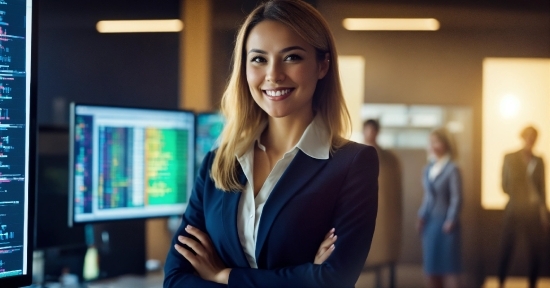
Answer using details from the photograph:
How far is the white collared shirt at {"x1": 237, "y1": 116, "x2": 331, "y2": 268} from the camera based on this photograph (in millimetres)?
1460

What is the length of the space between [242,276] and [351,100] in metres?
5.08

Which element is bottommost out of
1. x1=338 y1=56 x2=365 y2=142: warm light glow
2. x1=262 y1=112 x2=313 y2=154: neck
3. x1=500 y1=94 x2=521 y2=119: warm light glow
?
x1=262 y1=112 x2=313 y2=154: neck

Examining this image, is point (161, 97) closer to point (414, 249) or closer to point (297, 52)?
point (414, 249)

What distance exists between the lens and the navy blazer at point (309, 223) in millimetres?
1401

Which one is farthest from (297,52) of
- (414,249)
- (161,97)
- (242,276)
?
(161,97)

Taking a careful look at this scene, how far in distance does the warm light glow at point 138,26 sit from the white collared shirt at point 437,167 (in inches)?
109

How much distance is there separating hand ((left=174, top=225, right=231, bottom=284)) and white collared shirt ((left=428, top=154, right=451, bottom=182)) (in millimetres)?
4049

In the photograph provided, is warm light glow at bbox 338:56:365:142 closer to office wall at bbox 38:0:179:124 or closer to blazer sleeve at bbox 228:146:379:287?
office wall at bbox 38:0:179:124

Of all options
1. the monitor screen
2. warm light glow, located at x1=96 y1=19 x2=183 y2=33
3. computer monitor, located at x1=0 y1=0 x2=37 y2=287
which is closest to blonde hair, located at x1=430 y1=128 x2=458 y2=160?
warm light glow, located at x1=96 y1=19 x2=183 y2=33

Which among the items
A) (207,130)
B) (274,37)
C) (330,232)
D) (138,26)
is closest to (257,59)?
(274,37)

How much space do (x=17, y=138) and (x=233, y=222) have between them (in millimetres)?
485

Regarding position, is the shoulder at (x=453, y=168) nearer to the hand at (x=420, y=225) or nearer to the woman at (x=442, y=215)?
the woman at (x=442, y=215)

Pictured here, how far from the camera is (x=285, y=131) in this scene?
155 cm

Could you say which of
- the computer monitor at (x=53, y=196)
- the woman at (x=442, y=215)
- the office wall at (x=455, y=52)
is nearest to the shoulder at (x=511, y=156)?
the office wall at (x=455, y=52)
